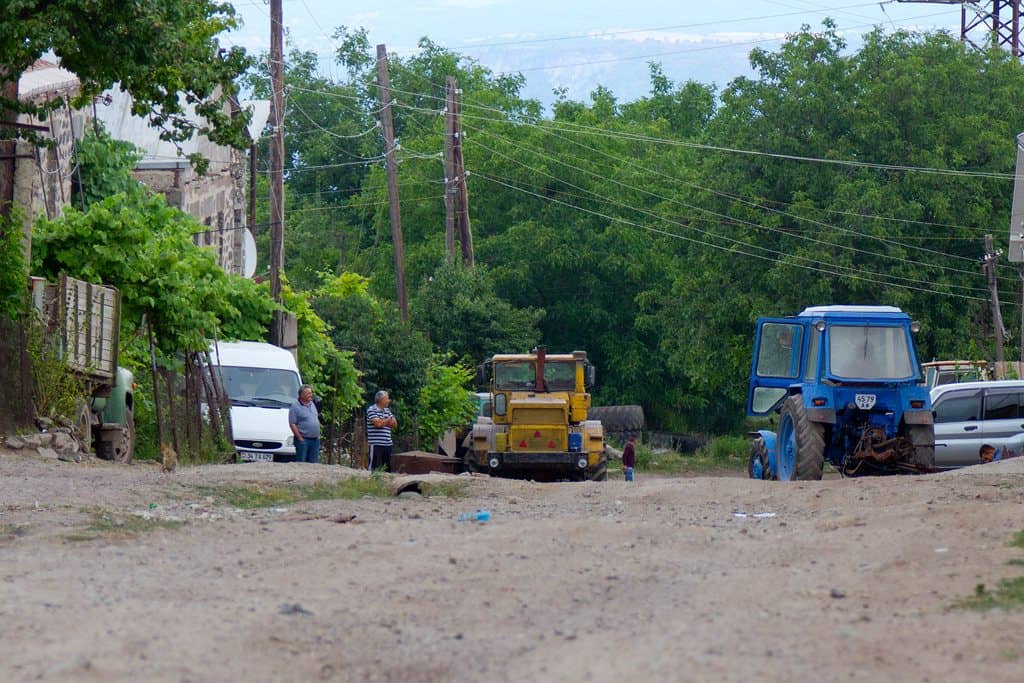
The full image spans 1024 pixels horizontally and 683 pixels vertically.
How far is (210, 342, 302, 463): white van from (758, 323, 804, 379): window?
7.79m

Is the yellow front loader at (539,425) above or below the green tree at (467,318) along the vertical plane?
below

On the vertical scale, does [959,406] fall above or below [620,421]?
above

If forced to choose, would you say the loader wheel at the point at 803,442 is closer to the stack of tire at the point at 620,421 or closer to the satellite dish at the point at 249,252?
the satellite dish at the point at 249,252

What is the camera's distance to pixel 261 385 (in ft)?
81.5

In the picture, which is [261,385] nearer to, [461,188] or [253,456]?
[253,456]

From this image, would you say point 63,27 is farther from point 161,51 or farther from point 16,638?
point 16,638

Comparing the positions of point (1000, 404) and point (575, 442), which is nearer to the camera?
point (1000, 404)

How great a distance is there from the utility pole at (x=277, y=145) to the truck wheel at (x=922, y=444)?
598 inches

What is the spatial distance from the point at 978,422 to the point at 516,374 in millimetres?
7927

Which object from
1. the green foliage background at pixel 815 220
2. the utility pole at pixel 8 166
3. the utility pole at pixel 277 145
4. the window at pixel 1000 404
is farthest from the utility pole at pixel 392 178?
the utility pole at pixel 8 166

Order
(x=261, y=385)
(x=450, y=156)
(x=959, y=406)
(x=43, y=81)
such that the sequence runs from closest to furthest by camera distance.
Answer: (x=959, y=406) < (x=261, y=385) < (x=43, y=81) < (x=450, y=156)

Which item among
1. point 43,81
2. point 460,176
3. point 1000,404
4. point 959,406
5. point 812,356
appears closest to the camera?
point 812,356

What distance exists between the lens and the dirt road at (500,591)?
22.0 feet

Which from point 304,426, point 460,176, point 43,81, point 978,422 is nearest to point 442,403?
point 460,176
